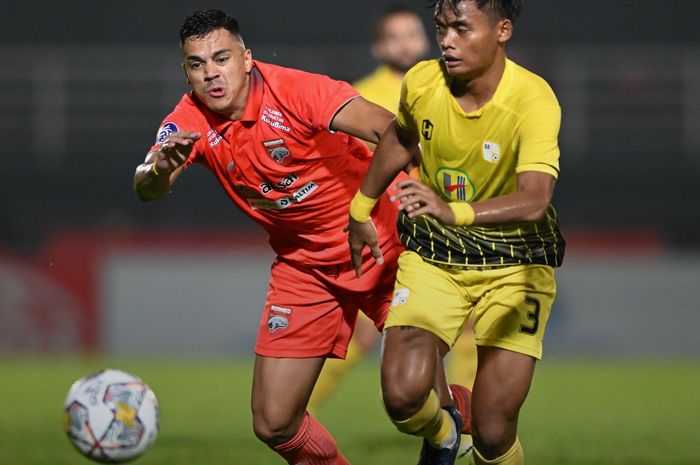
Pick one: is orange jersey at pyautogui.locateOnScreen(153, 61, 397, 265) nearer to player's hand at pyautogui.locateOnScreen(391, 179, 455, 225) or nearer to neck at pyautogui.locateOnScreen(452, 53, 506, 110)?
neck at pyautogui.locateOnScreen(452, 53, 506, 110)

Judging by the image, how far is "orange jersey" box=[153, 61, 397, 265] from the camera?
17.3 feet

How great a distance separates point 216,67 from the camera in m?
5.20

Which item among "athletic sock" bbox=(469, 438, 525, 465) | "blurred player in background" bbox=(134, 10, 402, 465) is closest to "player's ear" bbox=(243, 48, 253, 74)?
"blurred player in background" bbox=(134, 10, 402, 465)

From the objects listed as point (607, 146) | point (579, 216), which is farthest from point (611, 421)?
point (607, 146)

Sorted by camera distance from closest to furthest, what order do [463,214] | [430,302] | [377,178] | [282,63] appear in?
[463,214] → [430,302] → [377,178] → [282,63]

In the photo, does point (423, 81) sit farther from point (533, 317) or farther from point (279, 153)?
point (533, 317)

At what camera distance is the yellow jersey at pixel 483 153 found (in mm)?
4527

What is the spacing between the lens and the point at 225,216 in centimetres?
1562

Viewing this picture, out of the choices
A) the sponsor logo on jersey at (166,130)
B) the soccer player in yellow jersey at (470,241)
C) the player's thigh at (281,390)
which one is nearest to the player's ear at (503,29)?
the soccer player in yellow jersey at (470,241)

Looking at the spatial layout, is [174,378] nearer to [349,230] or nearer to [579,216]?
[579,216]

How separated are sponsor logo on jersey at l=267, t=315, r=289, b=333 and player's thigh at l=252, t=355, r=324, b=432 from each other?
0.47ft

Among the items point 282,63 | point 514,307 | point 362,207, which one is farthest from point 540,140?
point 282,63

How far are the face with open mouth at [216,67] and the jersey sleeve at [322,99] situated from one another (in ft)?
0.97

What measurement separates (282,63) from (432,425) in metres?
13.1
